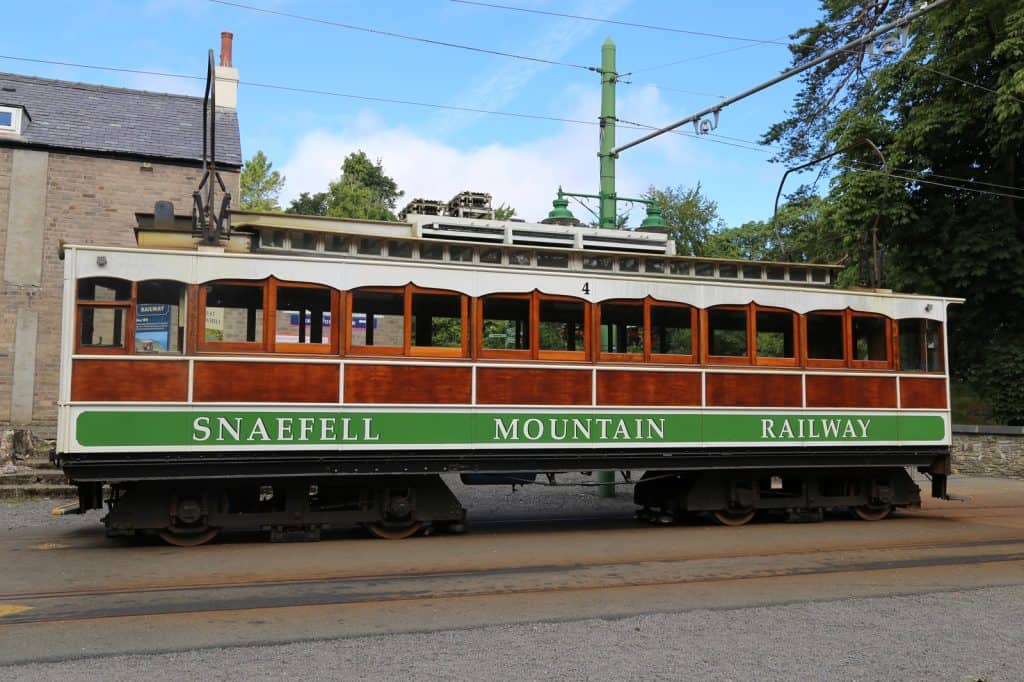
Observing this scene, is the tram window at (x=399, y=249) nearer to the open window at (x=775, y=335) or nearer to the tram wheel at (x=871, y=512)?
the open window at (x=775, y=335)

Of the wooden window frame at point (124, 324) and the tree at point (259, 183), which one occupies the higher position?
the tree at point (259, 183)

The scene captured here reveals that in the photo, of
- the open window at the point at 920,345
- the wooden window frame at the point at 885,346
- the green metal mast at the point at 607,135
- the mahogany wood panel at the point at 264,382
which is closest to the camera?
the mahogany wood panel at the point at 264,382

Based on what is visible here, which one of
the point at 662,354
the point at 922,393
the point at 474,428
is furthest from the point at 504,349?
the point at 922,393

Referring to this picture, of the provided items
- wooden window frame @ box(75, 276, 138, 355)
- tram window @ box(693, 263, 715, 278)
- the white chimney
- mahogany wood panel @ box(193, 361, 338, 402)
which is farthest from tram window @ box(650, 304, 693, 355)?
the white chimney

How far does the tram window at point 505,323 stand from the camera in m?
10.3

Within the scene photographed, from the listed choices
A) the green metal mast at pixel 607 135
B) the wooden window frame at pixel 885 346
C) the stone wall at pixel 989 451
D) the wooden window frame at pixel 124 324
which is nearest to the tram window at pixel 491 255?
the wooden window frame at pixel 124 324

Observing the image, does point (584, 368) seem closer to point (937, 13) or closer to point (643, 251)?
point (643, 251)

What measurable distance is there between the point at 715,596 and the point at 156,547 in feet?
18.7

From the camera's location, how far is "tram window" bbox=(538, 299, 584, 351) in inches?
413

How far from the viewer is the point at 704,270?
11.5 metres

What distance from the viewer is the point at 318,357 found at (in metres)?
9.55

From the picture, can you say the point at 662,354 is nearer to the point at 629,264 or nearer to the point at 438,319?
the point at 629,264

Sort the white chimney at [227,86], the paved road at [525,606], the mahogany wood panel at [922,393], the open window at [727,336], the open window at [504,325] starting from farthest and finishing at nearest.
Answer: the white chimney at [227,86]
the mahogany wood panel at [922,393]
the open window at [727,336]
the open window at [504,325]
the paved road at [525,606]

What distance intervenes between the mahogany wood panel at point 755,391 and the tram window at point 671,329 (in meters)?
0.51
